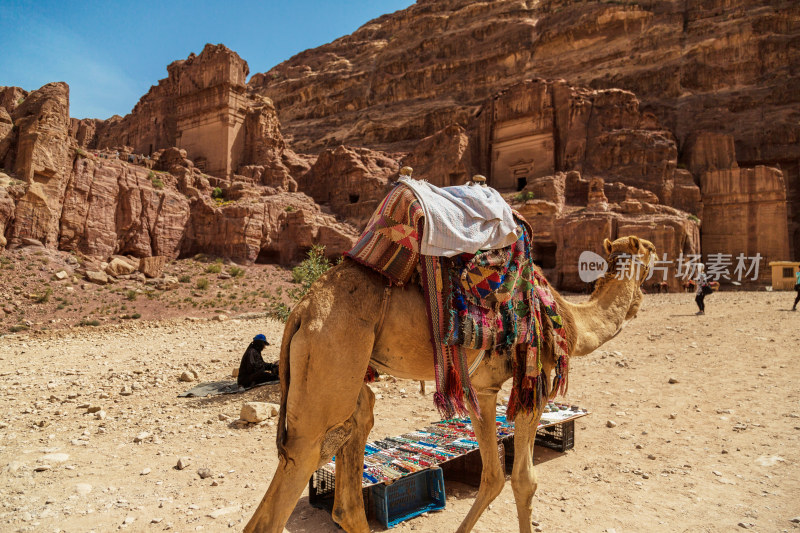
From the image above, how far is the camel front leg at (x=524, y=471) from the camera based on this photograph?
123 inches

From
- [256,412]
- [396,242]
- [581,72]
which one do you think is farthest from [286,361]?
[581,72]

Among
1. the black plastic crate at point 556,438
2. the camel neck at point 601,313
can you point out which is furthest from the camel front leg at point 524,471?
the black plastic crate at point 556,438

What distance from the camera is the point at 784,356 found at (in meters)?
8.66

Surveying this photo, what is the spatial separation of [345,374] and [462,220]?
1074 millimetres

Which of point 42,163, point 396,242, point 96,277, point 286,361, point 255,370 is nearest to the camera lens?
point 286,361

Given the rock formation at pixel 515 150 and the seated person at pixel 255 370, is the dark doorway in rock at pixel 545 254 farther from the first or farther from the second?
the seated person at pixel 255 370

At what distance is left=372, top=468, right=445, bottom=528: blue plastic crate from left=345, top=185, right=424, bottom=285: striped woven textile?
210 centimetres

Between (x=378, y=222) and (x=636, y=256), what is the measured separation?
240 centimetres

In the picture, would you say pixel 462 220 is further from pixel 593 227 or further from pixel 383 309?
pixel 593 227

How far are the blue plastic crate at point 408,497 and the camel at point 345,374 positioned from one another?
0.72 metres

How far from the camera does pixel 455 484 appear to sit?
4570 millimetres

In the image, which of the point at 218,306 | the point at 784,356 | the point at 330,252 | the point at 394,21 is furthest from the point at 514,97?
the point at 394,21

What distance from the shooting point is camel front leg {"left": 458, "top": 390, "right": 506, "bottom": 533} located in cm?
331

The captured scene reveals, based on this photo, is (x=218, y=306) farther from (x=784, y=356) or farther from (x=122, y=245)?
(x=784, y=356)
